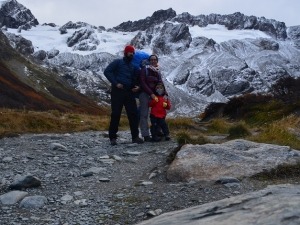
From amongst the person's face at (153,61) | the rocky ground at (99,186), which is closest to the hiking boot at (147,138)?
the rocky ground at (99,186)

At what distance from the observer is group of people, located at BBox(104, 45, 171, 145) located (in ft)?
38.1

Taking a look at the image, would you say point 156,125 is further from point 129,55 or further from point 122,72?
point 129,55

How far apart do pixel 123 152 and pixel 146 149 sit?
2.16ft

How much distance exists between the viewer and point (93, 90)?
180 meters

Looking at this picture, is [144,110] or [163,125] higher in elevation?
[144,110]

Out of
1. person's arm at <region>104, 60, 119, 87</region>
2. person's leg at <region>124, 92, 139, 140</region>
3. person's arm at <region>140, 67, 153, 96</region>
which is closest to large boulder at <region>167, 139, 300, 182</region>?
person's arm at <region>140, 67, 153, 96</region>

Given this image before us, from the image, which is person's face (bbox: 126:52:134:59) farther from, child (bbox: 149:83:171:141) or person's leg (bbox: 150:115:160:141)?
person's leg (bbox: 150:115:160:141)

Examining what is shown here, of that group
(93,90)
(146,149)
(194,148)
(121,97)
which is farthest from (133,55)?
(93,90)

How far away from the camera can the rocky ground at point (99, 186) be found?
6129 mm

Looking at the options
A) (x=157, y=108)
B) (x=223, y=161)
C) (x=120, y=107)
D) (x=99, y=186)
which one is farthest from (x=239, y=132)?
(x=99, y=186)

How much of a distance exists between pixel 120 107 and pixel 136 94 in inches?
25.5

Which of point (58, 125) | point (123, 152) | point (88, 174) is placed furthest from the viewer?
point (58, 125)

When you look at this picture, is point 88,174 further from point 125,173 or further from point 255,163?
point 255,163

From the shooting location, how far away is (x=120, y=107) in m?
11.6
